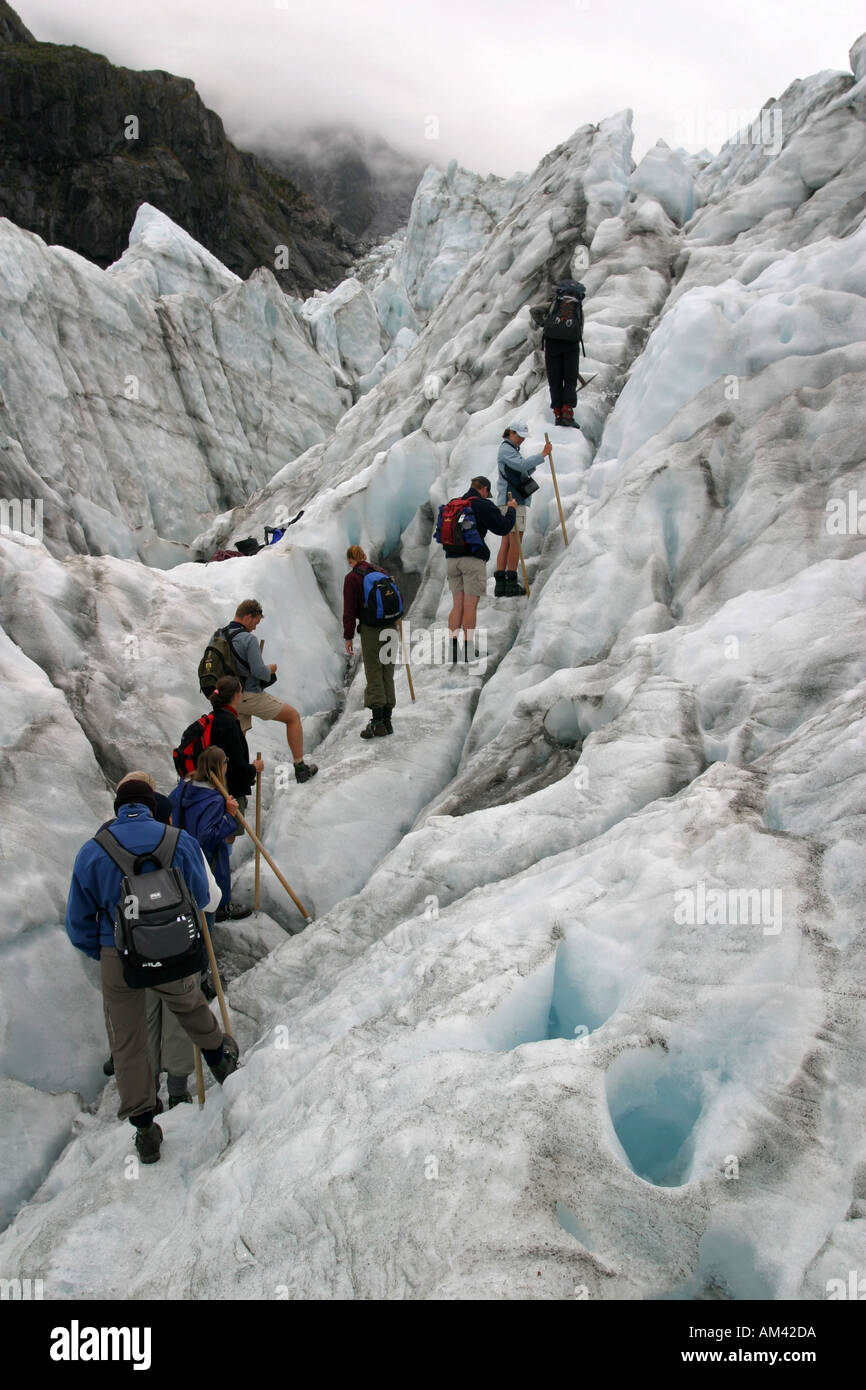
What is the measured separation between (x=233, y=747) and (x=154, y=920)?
248 centimetres

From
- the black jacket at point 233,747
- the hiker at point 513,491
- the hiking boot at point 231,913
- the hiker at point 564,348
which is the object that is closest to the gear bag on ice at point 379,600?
the black jacket at point 233,747

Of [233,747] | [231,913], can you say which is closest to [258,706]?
[233,747]

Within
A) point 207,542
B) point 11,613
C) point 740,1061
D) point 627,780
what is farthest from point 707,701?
point 207,542

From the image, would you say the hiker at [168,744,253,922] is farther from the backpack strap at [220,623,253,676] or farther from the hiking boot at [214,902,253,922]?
the backpack strap at [220,623,253,676]

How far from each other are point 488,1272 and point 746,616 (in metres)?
4.97

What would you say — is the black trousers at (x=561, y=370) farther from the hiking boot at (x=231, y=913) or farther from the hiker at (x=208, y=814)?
the hiking boot at (x=231, y=913)

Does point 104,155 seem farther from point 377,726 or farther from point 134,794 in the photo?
point 134,794

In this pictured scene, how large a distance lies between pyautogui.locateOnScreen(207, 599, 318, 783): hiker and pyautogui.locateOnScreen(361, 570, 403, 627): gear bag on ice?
39.9 inches

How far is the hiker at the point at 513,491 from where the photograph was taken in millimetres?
9273

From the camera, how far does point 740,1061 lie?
354 cm

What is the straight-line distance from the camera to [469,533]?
8547 mm

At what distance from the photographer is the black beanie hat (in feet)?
15.5

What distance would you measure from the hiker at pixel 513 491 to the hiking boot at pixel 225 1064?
232 inches
